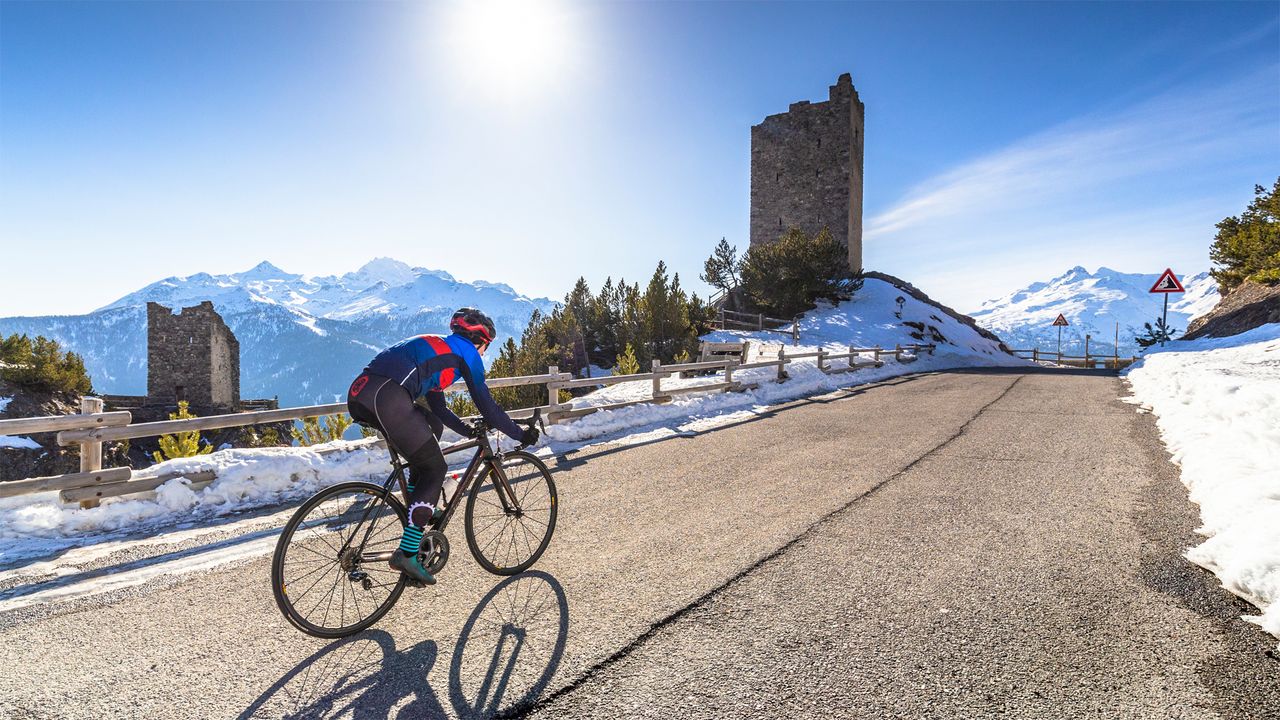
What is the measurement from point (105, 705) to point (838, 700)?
11.2ft

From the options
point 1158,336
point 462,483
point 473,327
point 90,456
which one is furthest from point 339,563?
point 1158,336

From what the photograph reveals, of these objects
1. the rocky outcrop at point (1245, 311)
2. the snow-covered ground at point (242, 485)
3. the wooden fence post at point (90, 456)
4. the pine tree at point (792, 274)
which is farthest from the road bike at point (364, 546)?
the pine tree at point (792, 274)

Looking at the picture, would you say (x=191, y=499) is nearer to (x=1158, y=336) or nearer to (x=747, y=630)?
(x=747, y=630)

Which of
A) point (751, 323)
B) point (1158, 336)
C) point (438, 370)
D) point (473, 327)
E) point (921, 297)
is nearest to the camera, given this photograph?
point (438, 370)

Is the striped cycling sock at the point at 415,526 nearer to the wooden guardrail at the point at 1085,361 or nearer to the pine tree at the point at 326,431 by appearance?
the pine tree at the point at 326,431

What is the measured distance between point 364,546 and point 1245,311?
37685 mm

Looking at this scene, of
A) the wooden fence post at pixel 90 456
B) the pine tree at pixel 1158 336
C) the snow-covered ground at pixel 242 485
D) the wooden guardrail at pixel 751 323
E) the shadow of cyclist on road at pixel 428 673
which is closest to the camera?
the shadow of cyclist on road at pixel 428 673

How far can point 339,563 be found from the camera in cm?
355

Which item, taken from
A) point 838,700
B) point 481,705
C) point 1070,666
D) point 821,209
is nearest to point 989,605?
point 1070,666

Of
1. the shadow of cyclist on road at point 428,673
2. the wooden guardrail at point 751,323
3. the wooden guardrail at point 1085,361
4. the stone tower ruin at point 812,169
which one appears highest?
the stone tower ruin at point 812,169

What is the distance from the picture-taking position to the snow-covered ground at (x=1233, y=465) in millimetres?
3558

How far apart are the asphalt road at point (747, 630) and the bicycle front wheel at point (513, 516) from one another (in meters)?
0.19

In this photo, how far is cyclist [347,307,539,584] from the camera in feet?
11.8

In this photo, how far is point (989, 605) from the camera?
3.48 m
